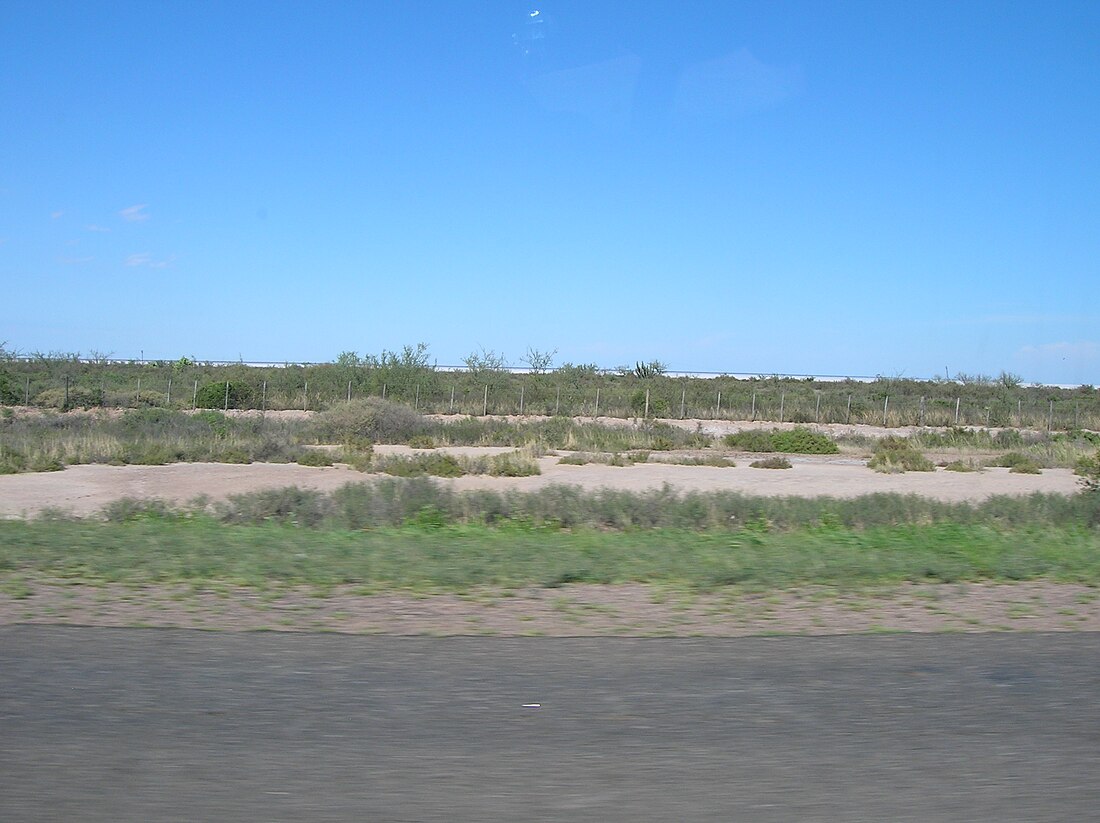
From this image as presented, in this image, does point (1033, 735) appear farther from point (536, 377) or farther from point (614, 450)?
point (536, 377)

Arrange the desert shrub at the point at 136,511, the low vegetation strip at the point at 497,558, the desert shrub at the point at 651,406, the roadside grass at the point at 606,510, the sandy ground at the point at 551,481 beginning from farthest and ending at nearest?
1. the desert shrub at the point at 651,406
2. the sandy ground at the point at 551,481
3. the roadside grass at the point at 606,510
4. the desert shrub at the point at 136,511
5. the low vegetation strip at the point at 497,558

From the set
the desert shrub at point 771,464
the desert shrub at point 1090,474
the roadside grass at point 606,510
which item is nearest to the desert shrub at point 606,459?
the desert shrub at point 771,464

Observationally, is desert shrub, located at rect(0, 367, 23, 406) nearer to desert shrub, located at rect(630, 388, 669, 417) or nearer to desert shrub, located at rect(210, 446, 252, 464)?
desert shrub, located at rect(210, 446, 252, 464)

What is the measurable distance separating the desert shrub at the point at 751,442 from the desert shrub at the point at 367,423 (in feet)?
45.8

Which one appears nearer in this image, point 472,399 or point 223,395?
point 223,395

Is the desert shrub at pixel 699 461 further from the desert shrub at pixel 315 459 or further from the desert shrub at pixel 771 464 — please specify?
the desert shrub at pixel 315 459

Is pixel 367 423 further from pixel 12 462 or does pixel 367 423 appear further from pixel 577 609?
pixel 577 609

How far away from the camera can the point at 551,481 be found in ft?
99.6

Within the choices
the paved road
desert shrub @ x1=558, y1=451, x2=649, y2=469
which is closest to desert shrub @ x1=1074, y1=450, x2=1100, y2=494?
the paved road

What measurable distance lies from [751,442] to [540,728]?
135ft

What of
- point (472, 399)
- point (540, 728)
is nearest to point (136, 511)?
point (540, 728)

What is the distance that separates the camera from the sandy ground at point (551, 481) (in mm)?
26266

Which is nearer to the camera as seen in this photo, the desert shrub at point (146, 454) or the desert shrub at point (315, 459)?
the desert shrub at point (146, 454)

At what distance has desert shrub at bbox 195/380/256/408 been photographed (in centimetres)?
6228
